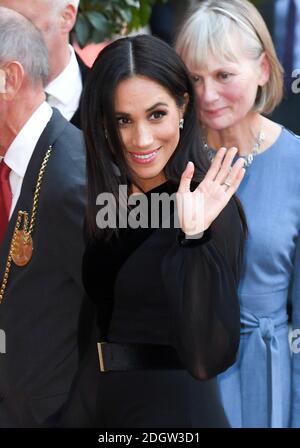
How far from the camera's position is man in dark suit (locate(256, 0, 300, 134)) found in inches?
141

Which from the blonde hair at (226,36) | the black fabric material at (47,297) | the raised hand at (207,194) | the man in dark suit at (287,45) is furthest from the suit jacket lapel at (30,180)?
the man in dark suit at (287,45)

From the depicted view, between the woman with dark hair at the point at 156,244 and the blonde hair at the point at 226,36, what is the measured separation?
0.39m

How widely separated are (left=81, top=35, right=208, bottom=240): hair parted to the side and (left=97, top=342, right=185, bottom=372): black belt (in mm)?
266

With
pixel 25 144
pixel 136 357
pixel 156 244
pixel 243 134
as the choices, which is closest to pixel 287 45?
pixel 243 134

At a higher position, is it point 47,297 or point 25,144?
point 25,144

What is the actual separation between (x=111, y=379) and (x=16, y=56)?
0.90 m

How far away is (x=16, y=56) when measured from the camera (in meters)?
2.81

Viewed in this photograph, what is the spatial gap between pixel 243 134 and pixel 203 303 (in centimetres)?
77

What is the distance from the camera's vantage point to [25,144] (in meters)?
2.73

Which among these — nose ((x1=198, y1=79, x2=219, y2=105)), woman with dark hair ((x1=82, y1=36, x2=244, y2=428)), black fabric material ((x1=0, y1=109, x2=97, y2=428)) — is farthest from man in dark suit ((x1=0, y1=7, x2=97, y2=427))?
nose ((x1=198, y1=79, x2=219, y2=105))

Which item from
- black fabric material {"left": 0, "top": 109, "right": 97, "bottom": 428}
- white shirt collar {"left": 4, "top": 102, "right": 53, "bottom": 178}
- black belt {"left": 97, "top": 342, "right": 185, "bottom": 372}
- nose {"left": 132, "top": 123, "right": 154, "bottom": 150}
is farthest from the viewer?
white shirt collar {"left": 4, "top": 102, "right": 53, "bottom": 178}

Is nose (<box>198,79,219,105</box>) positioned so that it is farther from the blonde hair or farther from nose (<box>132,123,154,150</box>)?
nose (<box>132,123,154,150</box>)

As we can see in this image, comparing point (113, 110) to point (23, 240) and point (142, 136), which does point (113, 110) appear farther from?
point (23, 240)
